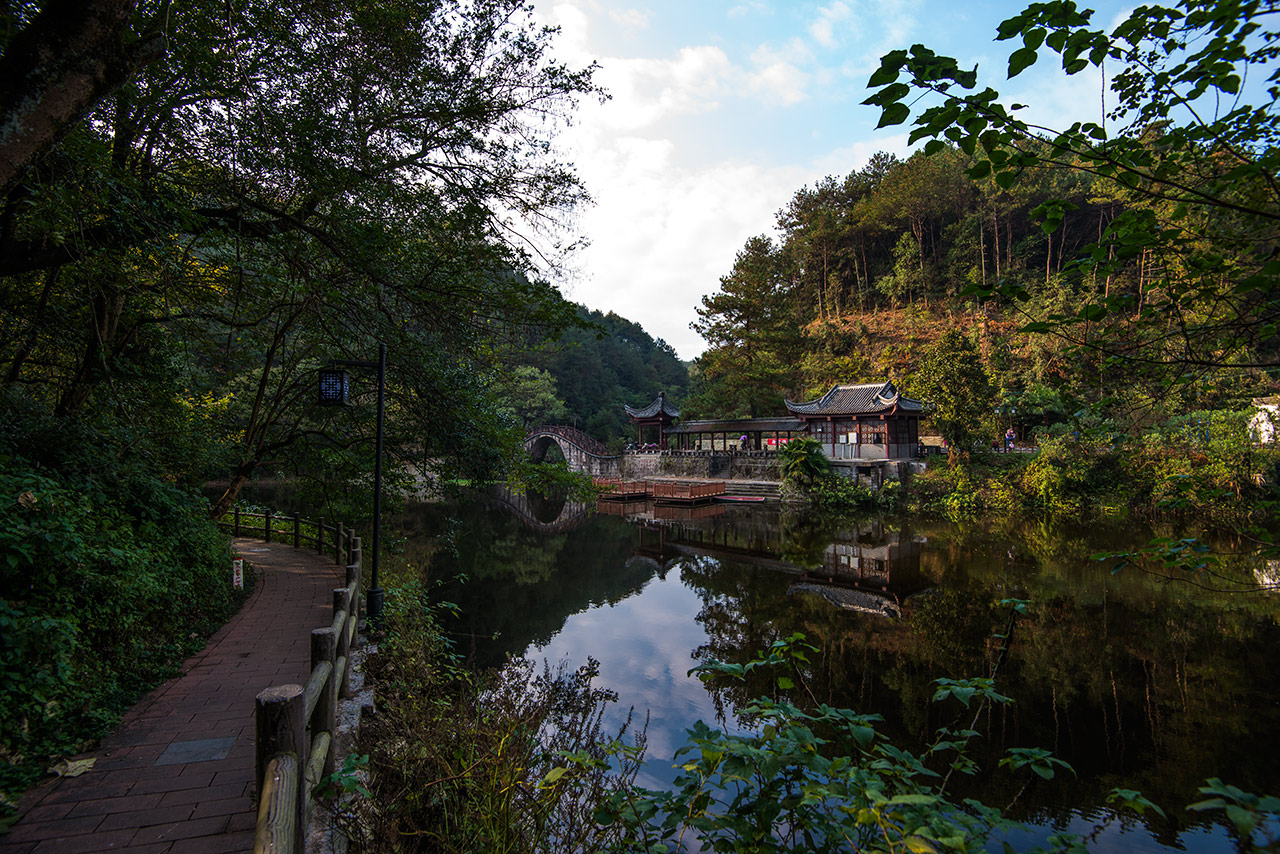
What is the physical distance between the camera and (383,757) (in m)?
3.84

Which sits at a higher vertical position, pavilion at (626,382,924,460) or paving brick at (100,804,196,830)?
pavilion at (626,382,924,460)

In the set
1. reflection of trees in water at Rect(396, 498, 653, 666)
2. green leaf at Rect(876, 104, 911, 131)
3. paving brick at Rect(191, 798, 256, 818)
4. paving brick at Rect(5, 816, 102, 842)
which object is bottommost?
reflection of trees in water at Rect(396, 498, 653, 666)

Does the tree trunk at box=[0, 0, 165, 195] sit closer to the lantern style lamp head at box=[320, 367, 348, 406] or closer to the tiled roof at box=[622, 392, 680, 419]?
the lantern style lamp head at box=[320, 367, 348, 406]

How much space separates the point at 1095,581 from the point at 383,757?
12.5 metres

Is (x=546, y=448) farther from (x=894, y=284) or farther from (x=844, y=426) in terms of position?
(x=894, y=284)

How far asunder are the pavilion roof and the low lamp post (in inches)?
852

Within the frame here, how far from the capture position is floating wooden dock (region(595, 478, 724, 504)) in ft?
78.4

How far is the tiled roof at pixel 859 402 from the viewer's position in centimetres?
2173

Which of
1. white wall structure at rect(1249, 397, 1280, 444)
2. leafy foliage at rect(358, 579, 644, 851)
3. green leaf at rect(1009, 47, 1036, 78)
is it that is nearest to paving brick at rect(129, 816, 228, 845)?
leafy foliage at rect(358, 579, 644, 851)

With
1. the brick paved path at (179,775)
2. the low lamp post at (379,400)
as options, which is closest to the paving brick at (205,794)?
the brick paved path at (179,775)

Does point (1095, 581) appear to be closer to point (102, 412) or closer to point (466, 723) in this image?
point (466, 723)

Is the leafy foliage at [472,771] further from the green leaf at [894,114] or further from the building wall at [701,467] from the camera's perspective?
the building wall at [701,467]

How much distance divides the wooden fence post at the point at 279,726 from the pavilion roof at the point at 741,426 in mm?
24632

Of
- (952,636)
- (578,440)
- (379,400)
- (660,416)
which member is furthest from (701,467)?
(379,400)
